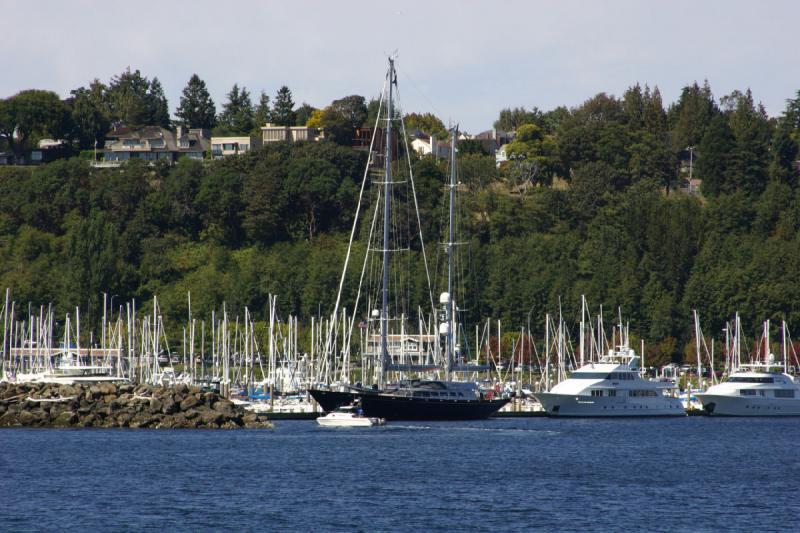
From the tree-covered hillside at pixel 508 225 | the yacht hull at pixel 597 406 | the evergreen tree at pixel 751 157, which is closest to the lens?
the yacht hull at pixel 597 406

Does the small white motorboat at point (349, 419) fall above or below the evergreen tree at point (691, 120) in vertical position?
below

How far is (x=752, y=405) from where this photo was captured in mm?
96500

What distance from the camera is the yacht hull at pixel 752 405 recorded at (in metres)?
96.4

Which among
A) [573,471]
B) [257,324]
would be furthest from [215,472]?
[257,324]

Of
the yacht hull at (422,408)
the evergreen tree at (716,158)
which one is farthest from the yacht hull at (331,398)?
the evergreen tree at (716,158)

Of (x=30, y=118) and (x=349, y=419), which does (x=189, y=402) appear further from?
(x=30, y=118)

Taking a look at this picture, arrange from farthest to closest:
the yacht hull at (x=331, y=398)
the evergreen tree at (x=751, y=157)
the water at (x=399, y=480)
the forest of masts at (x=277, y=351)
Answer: the evergreen tree at (x=751, y=157), the forest of masts at (x=277, y=351), the yacht hull at (x=331, y=398), the water at (x=399, y=480)

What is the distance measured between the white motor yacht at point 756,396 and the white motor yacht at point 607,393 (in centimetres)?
558

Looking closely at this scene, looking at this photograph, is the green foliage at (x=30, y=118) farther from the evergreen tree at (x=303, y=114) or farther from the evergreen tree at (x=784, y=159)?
the evergreen tree at (x=784, y=159)

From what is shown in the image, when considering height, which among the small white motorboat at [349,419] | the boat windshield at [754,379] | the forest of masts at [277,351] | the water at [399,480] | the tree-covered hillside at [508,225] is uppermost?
the tree-covered hillside at [508,225]

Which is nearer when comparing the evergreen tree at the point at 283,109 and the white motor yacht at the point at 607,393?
the white motor yacht at the point at 607,393

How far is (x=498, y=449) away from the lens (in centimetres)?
6988

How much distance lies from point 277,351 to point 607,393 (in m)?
30.2

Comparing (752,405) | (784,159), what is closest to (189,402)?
(752,405)
